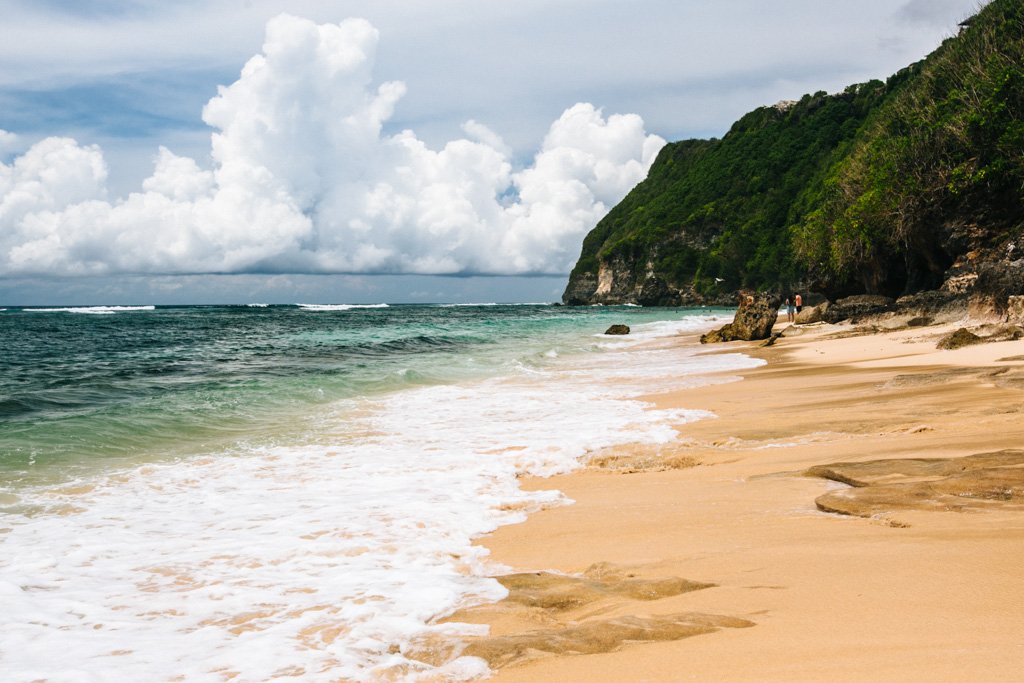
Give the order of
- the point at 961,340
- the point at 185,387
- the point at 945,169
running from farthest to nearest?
the point at 945,169, the point at 185,387, the point at 961,340

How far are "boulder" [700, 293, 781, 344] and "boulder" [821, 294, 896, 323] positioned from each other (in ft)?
15.2

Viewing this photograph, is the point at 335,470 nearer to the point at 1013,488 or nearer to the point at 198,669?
the point at 198,669

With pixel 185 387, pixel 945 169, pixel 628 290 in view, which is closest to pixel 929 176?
pixel 945 169

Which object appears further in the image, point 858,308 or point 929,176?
point 858,308

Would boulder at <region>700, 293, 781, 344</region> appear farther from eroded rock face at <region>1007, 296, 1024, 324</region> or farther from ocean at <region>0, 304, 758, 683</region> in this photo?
ocean at <region>0, 304, 758, 683</region>

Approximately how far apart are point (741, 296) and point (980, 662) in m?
27.2

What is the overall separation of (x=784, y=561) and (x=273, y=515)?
4302mm

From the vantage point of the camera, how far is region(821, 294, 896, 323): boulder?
27847mm

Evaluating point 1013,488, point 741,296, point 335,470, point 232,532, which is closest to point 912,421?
point 1013,488

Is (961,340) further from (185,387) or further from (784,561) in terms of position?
(185,387)

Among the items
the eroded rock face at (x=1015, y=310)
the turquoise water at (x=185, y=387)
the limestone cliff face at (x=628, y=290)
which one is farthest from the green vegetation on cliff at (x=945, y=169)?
the limestone cliff face at (x=628, y=290)

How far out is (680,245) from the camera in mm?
126062

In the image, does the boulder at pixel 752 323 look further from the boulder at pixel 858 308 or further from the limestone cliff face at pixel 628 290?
the limestone cliff face at pixel 628 290

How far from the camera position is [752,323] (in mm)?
26703
